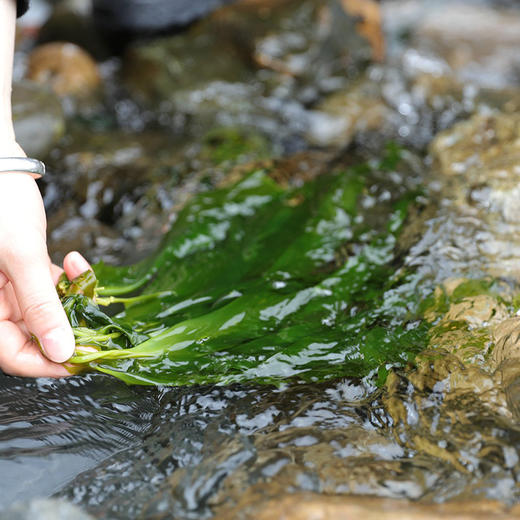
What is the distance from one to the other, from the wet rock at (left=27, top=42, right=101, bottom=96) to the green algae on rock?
306cm

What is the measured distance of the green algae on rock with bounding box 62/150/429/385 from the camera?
2178 mm

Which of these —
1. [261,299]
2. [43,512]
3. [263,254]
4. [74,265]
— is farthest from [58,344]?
[263,254]

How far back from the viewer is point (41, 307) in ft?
6.29

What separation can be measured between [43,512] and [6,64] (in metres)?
1.85

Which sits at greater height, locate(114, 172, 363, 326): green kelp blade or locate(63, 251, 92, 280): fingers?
locate(63, 251, 92, 280): fingers

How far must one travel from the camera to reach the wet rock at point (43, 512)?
5.13 ft

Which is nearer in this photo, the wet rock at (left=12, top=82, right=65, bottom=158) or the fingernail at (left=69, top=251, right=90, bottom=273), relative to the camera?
the fingernail at (left=69, top=251, right=90, bottom=273)

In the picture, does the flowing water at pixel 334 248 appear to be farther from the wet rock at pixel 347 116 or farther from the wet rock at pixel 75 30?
the wet rock at pixel 75 30

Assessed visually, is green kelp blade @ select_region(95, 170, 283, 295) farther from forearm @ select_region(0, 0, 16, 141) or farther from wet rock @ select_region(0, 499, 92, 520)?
wet rock @ select_region(0, 499, 92, 520)

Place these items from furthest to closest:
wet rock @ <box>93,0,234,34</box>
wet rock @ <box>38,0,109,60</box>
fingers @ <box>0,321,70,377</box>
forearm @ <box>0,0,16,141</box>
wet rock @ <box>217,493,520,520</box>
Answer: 1. wet rock @ <box>38,0,109,60</box>
2. wet rock @ <box>93,0,234,34</box>
3. forearm @ <box>0,0,16,141</box>
4. fingers @ <box>0,321,70,377</box>
5. wet rock @ <box>217,493,520,520</box>

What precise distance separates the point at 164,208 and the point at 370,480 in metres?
2.59

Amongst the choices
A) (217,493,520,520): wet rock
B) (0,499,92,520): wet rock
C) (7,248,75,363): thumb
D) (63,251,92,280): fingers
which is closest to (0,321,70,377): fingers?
(7,248,75,363): thumb

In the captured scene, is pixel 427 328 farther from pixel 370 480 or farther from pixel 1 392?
pixel 1 392

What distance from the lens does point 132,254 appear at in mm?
3303
